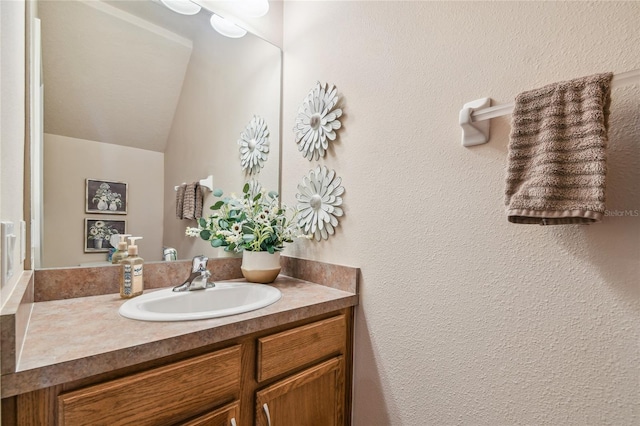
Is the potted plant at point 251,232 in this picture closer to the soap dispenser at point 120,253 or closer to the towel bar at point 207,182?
the towel bar at point 207,182

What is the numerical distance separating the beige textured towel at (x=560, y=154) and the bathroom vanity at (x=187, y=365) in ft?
2.16

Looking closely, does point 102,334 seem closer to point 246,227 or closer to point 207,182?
point 246,227

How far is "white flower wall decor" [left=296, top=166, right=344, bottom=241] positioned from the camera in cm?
121

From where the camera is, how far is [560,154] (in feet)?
2.08

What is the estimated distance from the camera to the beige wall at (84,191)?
0.99m

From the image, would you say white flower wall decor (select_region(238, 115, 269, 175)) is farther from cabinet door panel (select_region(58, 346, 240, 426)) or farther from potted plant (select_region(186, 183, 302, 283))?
cabinet door panel (select_region(58, 346, 240, 426))

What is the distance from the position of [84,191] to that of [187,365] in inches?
29.8

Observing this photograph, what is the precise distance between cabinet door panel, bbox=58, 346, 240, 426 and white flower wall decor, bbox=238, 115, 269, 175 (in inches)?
36.1

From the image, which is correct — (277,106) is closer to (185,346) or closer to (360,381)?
(185,346)

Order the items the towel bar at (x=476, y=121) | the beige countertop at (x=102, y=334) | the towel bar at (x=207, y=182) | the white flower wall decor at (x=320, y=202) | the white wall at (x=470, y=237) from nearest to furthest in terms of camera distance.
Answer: the beige countertop at (x=102, y=334) → the white wall at (x=470, y=237) → the towel bar at (x=476, y=121) → the white flower wall decor at (x=320, y=202) → the towel bar at (x=207, y=182)

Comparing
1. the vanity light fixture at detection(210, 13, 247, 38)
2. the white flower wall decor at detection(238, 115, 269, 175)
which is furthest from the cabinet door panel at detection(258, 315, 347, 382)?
the vanity light fixture at detection(210, 13, 247, 38)

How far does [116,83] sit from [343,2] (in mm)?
951

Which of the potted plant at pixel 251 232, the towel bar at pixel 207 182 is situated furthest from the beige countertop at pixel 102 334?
the towel bar at pixel 207 182

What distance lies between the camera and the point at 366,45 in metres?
1.14
